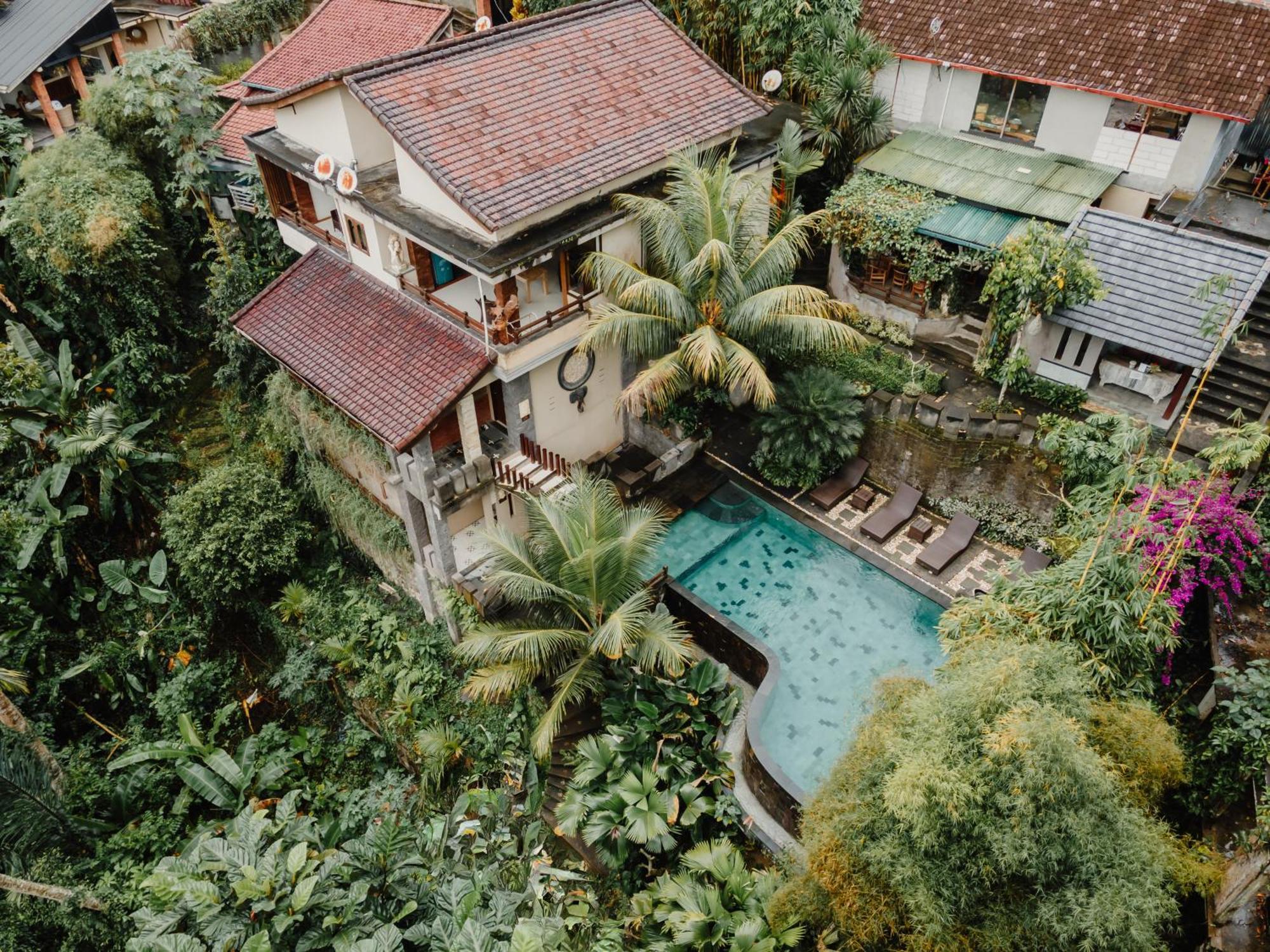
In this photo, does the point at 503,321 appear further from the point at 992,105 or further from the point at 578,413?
the point at 992,105

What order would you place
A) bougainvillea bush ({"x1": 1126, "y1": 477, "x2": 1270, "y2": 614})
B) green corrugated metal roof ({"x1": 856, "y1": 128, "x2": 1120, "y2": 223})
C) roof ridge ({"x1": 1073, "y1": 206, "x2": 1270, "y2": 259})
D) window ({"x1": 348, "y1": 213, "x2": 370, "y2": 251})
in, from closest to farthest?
bougainvillea bush ({"x1": 1126, "y1": 477, "x2": 1270, "y2": 614}), roof ridge ({"x1": 1073, "y1": 206, "x2": 1270, "y2": 259}), window ({"x1": 348, "y1": 213, "x2": 370, "y2": 251}), green corrugated metal roof ({"x1": 856, "y1": 128, "x2": 1120, "y2": 223})

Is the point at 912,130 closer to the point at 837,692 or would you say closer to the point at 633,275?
the point at 633,275

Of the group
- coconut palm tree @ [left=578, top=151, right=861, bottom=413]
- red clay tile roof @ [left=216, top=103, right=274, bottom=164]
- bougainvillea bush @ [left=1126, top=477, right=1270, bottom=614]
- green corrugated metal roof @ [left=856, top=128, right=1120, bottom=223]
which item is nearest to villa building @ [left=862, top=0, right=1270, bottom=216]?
green corrugated metal roof @ [left=856, top=128, right=1120, bottom=223]

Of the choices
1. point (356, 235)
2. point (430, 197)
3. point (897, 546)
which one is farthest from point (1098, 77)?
point (356, 235)

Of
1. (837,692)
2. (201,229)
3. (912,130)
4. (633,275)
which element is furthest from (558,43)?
Answer: (837,692)

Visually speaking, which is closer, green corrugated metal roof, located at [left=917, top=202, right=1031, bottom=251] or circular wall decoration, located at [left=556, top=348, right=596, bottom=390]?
circular wall decoration, located at [left=556, top=348, right=596, bottom=390]

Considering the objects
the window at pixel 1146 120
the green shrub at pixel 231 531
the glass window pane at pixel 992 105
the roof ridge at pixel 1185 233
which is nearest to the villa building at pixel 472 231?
the green shrub at pixel 231 531

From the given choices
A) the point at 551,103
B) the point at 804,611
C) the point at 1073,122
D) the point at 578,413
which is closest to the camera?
the point at 551,103

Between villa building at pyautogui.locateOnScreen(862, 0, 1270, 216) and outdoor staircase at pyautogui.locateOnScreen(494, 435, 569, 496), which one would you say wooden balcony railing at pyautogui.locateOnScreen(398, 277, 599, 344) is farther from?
villa building at pyautogui.locateOnScreen(862, 0, 1270, 216)
